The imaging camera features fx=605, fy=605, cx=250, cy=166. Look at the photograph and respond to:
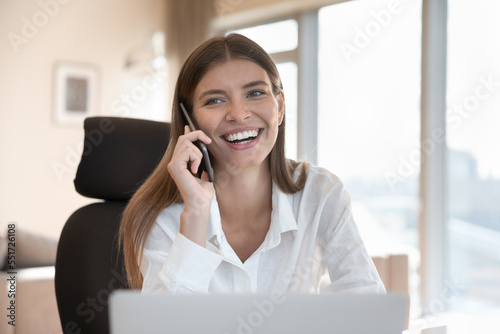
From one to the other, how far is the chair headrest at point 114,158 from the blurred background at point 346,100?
270cm

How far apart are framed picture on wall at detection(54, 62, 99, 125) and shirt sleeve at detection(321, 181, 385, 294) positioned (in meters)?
4.39

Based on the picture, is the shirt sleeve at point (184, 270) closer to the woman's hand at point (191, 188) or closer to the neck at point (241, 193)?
the woman's hand at point (191, 188)

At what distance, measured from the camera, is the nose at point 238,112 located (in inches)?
62.9

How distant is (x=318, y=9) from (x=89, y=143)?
4072mm

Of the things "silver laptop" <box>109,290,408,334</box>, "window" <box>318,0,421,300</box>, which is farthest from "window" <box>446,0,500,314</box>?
"silver laptop" <box>109,290,408,334</box>

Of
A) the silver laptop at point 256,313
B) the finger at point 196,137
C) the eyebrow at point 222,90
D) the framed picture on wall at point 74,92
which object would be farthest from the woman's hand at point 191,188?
the framed picture on wall at point 74,92

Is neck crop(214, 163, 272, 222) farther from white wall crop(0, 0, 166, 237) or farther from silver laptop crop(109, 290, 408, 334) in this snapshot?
white wall crop(0, 0, 166, 237)

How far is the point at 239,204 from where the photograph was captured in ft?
5.70

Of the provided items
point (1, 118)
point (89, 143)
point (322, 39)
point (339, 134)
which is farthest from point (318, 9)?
point (89, 143)

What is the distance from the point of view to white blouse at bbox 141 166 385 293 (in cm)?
145

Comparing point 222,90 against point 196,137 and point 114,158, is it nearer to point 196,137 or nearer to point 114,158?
point 196,137

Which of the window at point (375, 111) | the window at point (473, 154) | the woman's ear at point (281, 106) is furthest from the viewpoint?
the window at point (375, 111)

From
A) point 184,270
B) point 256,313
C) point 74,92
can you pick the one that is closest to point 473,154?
point 184,270

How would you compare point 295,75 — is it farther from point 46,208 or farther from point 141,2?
point 46,208
